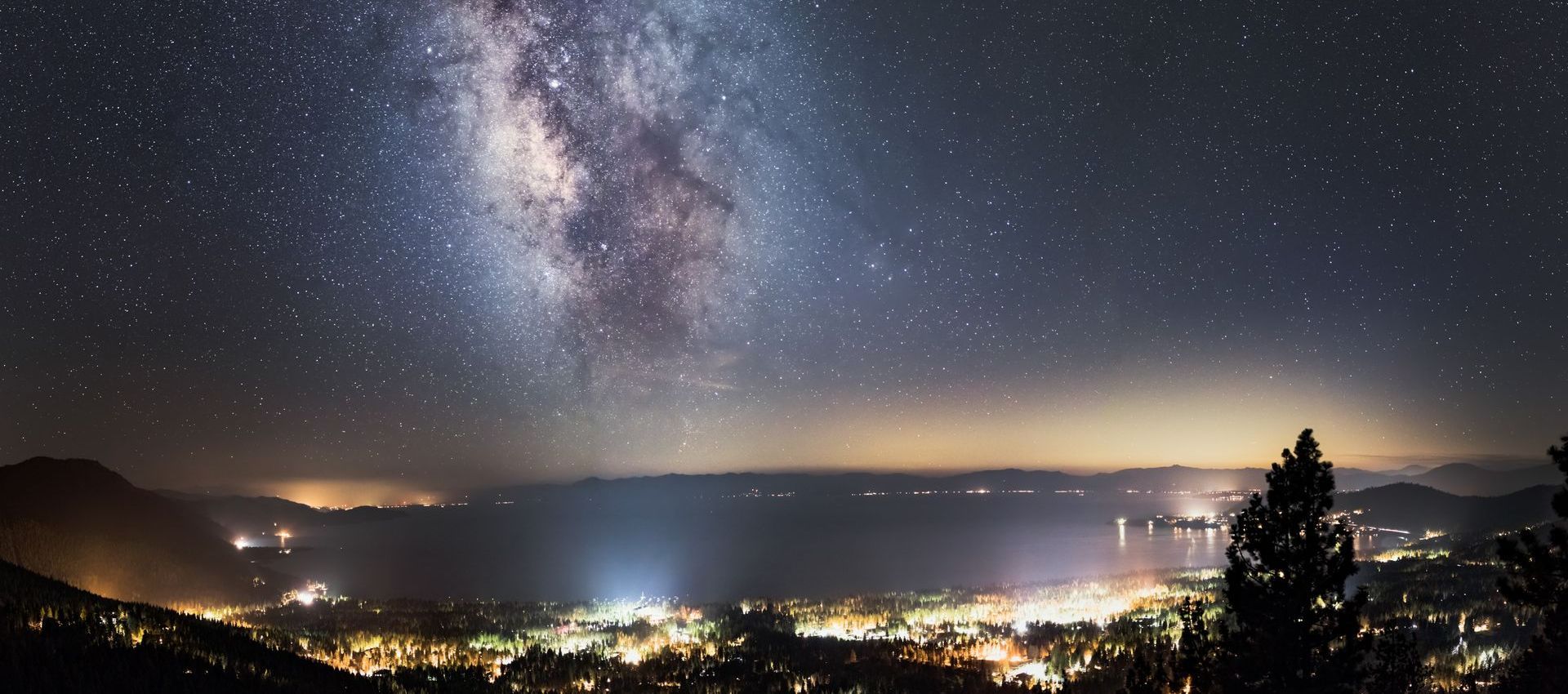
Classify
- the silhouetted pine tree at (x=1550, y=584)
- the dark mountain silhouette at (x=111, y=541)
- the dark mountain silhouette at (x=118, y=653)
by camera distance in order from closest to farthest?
the silhouetted pine tree at (x=1550, y=584) < the dark mountain silhouette at (x=118, y=653) < the dark mountain silhouette at (x=111, y=541)

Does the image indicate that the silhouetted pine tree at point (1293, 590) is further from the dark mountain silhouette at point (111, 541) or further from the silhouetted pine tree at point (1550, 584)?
the dark mountain silhouette at point (111, 541)

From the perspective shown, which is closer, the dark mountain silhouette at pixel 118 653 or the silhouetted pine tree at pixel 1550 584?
the silhouetted pine tree at pixel 1550 584

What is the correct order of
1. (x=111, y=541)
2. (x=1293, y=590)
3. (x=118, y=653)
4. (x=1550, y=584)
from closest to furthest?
1. (x=1550, y=584)
2. (x=1293, y=590)
3. (x=118, y=653)
4. (x=111, y=541)

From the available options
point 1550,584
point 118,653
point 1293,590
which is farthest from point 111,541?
point 1550,584

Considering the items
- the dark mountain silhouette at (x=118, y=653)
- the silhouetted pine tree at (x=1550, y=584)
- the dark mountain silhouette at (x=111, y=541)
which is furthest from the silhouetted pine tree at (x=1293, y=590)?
the dark mountain silhouette at (x=111, y=541)

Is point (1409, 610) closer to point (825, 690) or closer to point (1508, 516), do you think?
point (825, 690)

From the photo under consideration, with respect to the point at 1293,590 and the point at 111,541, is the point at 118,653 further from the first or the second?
the point at 111,541
